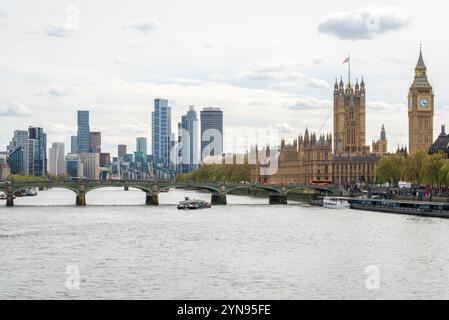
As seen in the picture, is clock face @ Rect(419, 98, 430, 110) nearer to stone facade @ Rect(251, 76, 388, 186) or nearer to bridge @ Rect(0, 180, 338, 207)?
stone facade @ Rect(251, 76, 388, 186)

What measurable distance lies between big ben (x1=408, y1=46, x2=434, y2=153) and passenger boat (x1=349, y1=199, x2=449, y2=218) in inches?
1994

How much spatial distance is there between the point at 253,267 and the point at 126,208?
54.6 meters

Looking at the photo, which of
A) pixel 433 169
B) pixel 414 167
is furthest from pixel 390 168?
pixel 433 169

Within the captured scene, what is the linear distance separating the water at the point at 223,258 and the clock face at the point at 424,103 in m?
76.2

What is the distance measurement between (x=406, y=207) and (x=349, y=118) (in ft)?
314

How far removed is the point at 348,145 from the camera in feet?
593

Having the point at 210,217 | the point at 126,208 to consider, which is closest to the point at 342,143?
the point at 126,208

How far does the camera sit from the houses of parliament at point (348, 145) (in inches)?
5925

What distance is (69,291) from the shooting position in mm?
38125

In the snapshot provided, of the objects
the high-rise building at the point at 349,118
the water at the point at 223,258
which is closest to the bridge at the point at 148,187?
the water at the point at 223,258

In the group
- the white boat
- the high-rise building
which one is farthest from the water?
the high-rise building

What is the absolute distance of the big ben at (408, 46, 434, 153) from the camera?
492ft

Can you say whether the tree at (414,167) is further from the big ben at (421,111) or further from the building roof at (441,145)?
the big ben at (421,111)

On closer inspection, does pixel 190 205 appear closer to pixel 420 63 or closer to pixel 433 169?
pixel 433 169
